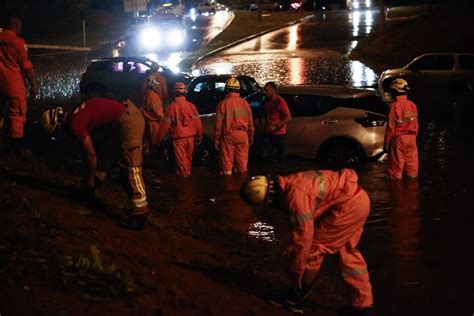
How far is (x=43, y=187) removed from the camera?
356 inches

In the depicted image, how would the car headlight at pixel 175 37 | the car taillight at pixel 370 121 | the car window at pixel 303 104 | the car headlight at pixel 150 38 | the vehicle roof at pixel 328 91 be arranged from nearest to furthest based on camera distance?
the car taillight at pixel 370 121
the vehicle roof at pixel 328 91
the car window at pixel 303 104
the car headlight at pixel 150 38
the car headlight at pixel 175 37

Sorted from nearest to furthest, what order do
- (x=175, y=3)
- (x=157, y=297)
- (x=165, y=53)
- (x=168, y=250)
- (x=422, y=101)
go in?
(x=157, y=297)
(x=168, y=250)
(x=422, y=101)
(x=165, y=53)
(x=175, y=3)

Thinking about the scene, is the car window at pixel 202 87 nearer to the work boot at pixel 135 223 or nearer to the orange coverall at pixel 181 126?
the orange coverall at pixel 181 126

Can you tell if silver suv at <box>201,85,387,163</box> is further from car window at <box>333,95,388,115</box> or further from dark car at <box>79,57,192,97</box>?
dark car at <box>79,57,192,97</box>

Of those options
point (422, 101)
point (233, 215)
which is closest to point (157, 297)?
point (233, 215)

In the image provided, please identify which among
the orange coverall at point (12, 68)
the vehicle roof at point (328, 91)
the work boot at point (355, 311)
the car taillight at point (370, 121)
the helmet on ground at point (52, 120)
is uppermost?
the orange coverall at point (12, 68)

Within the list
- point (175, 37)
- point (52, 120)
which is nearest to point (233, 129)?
point (52, 120)

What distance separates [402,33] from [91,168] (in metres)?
30.2

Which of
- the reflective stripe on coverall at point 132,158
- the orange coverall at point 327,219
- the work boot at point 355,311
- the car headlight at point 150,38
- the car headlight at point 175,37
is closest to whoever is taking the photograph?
the orange coverall at point 327,219

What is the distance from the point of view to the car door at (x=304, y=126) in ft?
44.3

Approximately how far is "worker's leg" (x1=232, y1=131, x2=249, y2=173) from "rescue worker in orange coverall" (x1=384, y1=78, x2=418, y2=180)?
7.34 ft

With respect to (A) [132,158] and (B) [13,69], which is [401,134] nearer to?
(A) [132,158]

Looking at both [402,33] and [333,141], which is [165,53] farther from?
[333,141]

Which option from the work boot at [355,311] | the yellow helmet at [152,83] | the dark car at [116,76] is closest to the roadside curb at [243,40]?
the dark car at [116,76]
